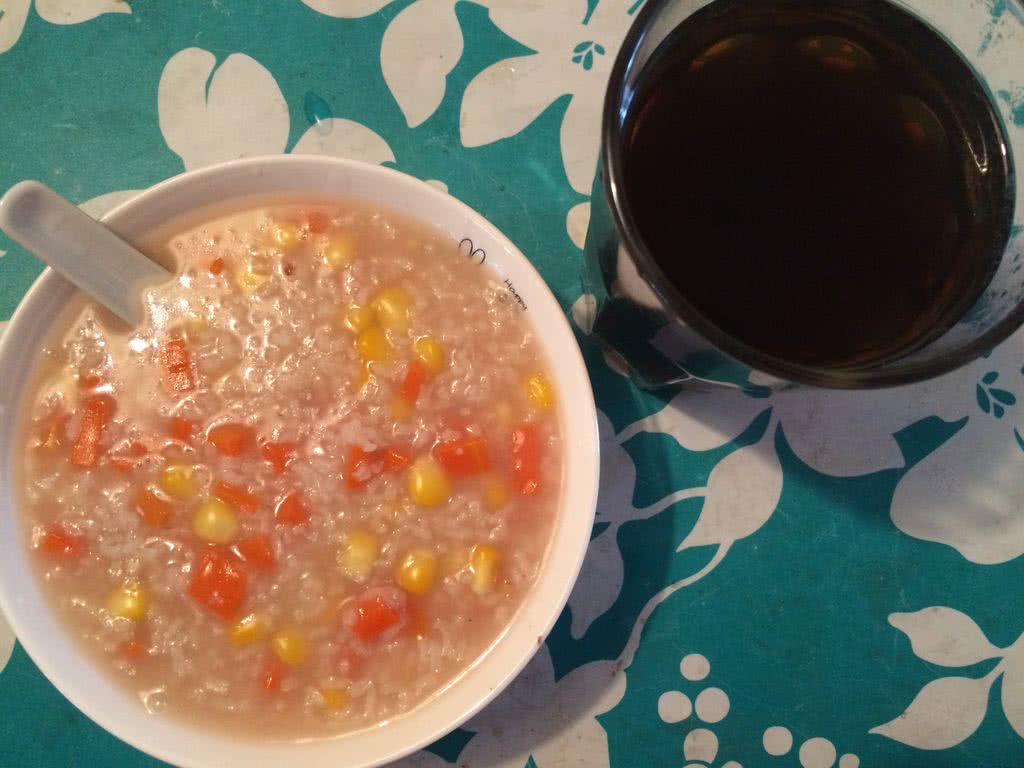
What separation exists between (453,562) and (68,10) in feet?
3.98

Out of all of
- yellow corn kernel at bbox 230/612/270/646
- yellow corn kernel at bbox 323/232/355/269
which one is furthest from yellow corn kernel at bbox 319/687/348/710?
yellow corn kernel at bbox 323/232/355/269

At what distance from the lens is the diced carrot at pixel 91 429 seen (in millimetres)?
1266

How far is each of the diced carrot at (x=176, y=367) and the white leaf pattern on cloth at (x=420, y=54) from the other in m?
0.57

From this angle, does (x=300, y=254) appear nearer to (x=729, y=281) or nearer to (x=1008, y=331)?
(x=729, y=281)

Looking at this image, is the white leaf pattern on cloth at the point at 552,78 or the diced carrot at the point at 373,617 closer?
the diced carrot at the point at 373,617

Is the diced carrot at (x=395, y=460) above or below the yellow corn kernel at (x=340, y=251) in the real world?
below

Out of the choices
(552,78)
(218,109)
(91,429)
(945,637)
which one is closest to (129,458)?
(91,429)

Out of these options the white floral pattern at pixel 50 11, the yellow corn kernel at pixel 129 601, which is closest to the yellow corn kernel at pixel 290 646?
the yellow corn kernel at pixel 129 601

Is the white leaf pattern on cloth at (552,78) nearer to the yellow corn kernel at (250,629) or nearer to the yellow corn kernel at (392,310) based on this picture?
the yellow corn kernel at (392,310)

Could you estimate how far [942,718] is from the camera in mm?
1418

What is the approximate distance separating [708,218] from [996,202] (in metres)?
0.40

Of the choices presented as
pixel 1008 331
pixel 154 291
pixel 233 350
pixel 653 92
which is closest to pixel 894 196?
pixel 1008 331

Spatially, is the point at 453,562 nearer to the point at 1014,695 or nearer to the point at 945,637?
the point at 945,637

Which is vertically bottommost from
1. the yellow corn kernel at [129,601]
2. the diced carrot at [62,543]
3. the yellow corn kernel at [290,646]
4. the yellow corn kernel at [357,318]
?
the yellow corn kernel at [290,646]
